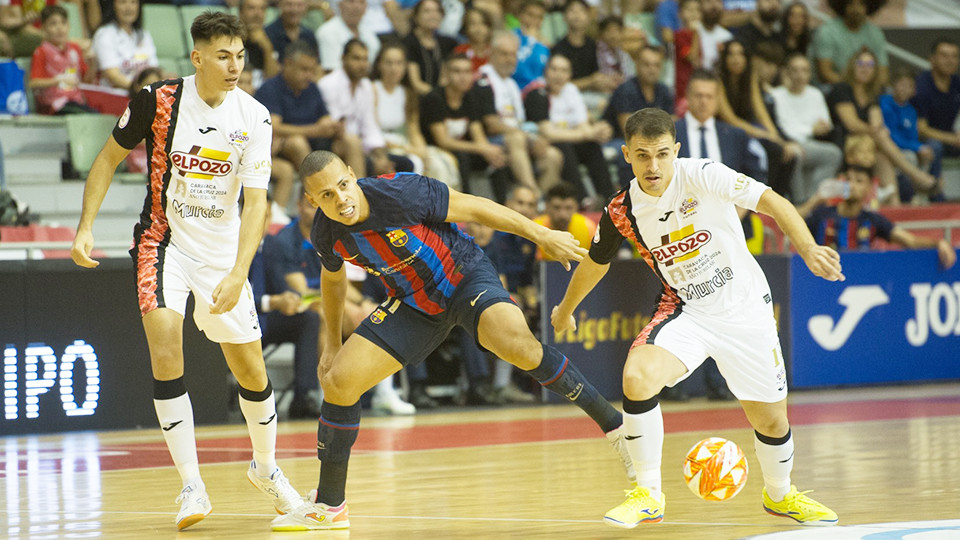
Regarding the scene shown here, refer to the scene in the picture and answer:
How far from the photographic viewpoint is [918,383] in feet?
45.5

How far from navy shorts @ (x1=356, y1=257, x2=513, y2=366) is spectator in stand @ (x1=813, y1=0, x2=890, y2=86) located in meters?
11.9

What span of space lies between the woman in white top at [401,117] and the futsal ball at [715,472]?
25.5ft

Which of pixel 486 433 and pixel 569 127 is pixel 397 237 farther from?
pixel 569 127

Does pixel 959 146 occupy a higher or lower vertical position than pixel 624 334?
higher

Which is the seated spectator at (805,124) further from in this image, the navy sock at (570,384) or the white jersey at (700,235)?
the white jersey at (700,235)

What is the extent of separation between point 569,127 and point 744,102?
2218 millimetres

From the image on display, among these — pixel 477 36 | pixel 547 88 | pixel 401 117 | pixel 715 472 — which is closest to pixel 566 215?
pixel 401 117

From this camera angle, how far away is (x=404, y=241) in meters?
6.29

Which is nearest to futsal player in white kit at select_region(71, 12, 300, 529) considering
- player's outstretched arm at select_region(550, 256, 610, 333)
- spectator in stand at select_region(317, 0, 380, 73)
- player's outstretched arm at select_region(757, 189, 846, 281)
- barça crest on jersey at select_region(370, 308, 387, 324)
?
barça crest on jersey at select_region(370, 308, 387, 324)

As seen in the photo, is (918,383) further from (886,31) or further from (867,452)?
(886,31)

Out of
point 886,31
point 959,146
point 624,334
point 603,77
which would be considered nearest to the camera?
point 624,334

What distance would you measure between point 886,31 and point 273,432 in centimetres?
1560

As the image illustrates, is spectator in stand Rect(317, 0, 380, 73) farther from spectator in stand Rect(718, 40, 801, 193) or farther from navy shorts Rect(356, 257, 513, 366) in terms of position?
navy shorts Rect(356, 257, 513, 366)

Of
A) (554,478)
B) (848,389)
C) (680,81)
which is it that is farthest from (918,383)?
(554,478)
